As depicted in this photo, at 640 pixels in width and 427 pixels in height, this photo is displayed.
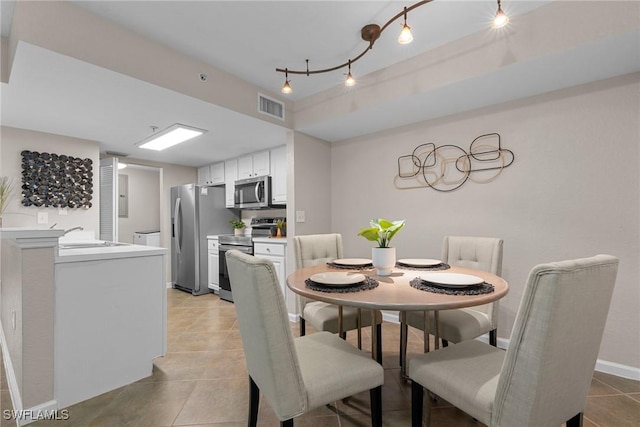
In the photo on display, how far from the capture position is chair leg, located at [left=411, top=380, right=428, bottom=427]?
1229 millimetres

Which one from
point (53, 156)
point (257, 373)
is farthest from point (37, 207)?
point (257, 373)

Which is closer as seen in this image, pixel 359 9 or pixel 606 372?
pixel 359 9

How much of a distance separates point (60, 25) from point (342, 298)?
2237mm

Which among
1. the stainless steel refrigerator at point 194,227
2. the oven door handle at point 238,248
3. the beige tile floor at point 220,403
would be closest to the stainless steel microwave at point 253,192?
the stainless steel refrigerator at point 194,227

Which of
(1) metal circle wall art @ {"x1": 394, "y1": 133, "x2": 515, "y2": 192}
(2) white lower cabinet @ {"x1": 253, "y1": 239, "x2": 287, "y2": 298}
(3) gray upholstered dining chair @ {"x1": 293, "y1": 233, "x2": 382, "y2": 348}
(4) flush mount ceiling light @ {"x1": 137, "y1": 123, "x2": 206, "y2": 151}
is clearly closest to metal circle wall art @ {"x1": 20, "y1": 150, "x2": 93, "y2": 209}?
(4) flush mount ceiling light @ {"x1": 137, "y1": 123, "x2": 206, "y2": 151}

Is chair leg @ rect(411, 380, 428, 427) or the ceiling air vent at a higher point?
the ceiling air vent

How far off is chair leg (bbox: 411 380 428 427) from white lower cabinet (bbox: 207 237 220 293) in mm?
3474

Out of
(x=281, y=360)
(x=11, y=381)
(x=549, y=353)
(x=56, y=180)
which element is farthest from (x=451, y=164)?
(x=56, y=180)

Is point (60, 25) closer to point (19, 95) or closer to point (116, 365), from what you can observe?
point (19, 95)

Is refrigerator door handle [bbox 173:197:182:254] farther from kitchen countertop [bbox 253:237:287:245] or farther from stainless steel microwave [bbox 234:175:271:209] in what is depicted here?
kitchen countertop [bbox 253:237:287:245]

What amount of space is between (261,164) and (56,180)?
2286mm

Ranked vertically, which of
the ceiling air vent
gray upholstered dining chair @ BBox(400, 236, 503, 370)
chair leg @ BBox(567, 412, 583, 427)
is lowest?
chair leg @ BBox(567, 412, 583, 427)

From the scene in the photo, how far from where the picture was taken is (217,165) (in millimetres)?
4816

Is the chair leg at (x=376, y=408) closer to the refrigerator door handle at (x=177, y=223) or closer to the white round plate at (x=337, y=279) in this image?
the white round plate at (x=337, y=279)
